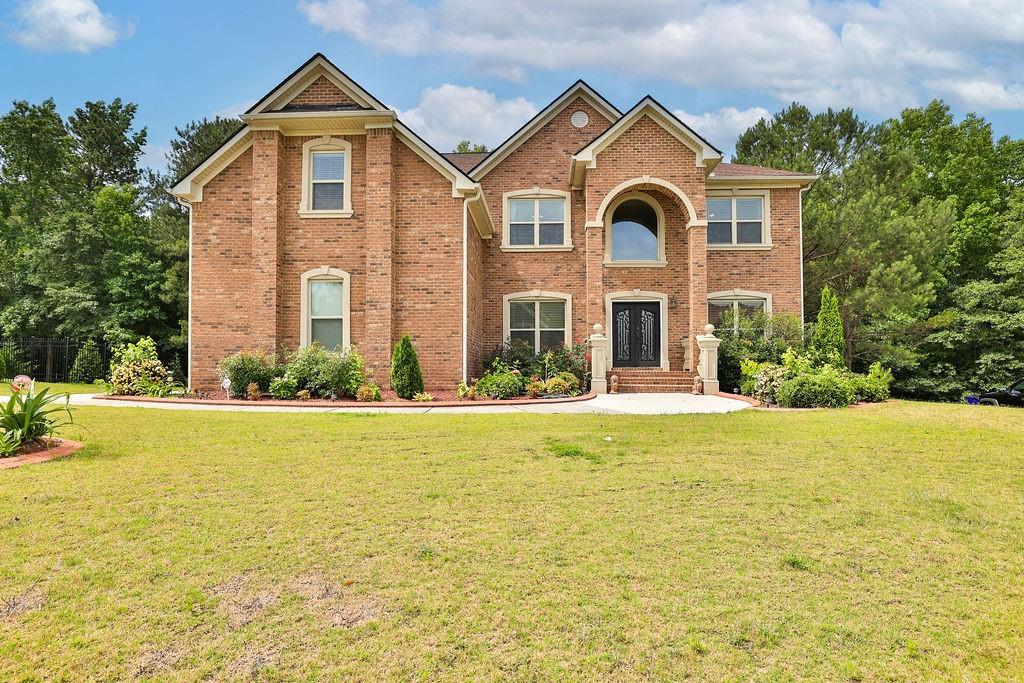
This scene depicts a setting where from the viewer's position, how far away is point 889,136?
29.9m

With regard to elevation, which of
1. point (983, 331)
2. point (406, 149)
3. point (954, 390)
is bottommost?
point (954, 390)

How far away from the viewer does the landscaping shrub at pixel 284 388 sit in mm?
12258

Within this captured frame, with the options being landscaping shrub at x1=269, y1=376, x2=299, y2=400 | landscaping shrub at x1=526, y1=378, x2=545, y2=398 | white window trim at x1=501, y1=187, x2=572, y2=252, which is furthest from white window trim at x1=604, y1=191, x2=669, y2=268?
landscaping shrub at x1=269, y1=376, x2=299, y2=400

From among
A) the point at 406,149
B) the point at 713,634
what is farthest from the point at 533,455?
the point at 406,149

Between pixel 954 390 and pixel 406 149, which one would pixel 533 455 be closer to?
pixel 406 149

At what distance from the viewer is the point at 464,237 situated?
45.2 feet

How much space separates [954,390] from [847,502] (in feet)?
84.3

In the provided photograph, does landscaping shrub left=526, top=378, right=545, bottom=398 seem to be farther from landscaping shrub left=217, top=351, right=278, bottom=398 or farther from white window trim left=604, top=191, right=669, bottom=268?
landscaping shrub left=217, top=351, right=278, bottom=398

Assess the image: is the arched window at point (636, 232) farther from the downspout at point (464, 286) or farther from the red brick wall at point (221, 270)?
the red brick wall at point (221, 270)

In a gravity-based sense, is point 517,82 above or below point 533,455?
above

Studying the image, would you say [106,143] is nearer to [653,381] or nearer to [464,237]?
[464,237]

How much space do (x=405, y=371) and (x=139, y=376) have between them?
6.53 metres

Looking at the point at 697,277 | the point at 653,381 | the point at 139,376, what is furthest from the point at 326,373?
the point at 697,277

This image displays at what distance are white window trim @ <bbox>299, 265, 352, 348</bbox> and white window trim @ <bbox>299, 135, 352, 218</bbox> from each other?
4.48ft
